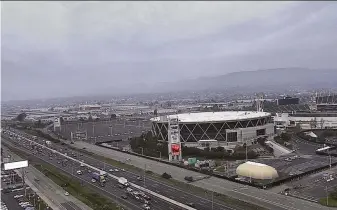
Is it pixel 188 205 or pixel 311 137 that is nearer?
pixel 188 205

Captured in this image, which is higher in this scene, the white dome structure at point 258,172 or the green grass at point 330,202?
the white dome structure at point 258,172

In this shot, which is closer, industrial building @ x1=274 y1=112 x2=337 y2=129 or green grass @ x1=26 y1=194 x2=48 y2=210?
green grass @ x1=26 y1=194 x2=48 y2=210

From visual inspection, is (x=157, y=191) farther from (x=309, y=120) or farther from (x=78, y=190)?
(x=309, y=120)

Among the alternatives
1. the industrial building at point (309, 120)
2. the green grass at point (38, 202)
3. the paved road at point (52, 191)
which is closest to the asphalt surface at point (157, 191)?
the paved road at point (52, 191)

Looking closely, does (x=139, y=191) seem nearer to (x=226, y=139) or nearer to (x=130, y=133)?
→ (x=226, y=139)

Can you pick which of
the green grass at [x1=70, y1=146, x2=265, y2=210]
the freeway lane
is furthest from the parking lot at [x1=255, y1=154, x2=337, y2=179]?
the freeway lane

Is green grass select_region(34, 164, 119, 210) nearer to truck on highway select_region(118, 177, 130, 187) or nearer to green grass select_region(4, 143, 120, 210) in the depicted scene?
green grass select_region(4, 143, 120, 210)

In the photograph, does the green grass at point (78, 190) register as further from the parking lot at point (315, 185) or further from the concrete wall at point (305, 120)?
the concrete wall at point (305, 120)

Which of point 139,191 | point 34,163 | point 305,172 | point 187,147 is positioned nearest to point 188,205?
point 139,191

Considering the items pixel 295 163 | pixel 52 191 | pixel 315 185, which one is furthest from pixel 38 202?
pixel 295 163

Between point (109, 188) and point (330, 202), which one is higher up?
point (330, 202)

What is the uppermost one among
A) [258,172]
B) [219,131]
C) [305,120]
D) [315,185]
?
[219,131]
